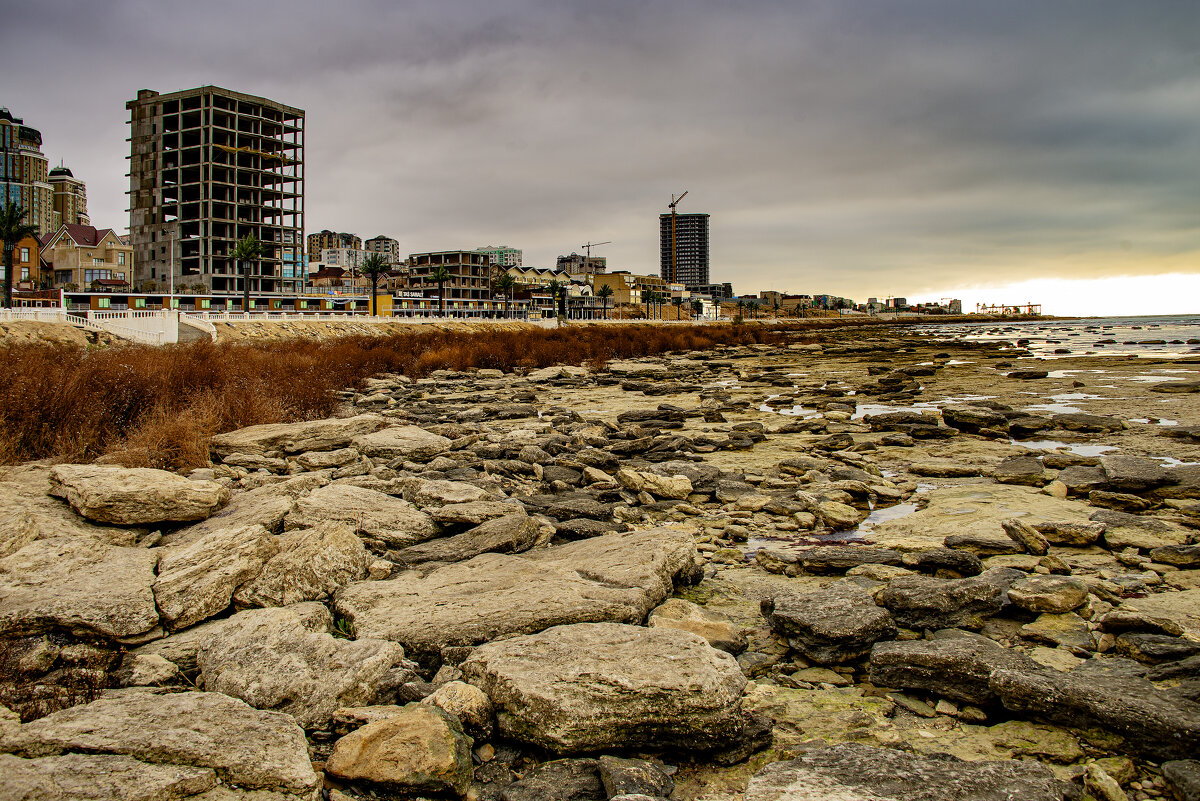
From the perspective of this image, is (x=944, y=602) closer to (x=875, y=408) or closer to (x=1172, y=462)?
(x=1172, y=462)

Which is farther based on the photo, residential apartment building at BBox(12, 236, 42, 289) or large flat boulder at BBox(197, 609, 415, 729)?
residential apartment building at BBox(12, 236, 42, 289)

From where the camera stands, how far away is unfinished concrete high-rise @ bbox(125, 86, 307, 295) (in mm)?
89250

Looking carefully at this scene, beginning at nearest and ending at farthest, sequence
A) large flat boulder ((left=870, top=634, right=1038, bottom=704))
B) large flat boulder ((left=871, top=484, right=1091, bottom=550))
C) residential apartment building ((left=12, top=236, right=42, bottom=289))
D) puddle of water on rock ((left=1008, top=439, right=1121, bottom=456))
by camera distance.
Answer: large flat boulder ((left=870, top=634, right=1038, bottom=704)), large flat boulder ((left=871, top=484, right=1091, bottom=550)), puddle of water on rock ((left=1008, top=439, right=1121, bottom=456)), residential apartment building ((left=12, top=236, right=42, bottom=289))

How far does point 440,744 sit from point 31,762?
145 cm

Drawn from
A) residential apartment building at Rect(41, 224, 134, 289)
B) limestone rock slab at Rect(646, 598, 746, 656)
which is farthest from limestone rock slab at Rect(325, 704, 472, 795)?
residential apartment building at Rect(41, 224, 134, 289)

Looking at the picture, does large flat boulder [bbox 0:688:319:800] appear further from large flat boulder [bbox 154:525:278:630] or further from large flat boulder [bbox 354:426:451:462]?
large flat boulder [bbox 354:426:451:462]

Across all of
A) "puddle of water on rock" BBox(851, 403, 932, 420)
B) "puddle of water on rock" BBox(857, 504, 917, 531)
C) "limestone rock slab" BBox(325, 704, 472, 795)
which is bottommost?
"limestone rock slab" BBox(325, 704, 472, 795)

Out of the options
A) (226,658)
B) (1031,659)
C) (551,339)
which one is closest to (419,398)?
(226,658)

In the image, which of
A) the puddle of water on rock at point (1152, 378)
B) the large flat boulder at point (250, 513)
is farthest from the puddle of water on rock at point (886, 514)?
the puddle of water on rock at point (1152, 378)

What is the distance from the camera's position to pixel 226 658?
3.42 m

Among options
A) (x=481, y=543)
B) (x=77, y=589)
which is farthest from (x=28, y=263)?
(x=481, y=543)

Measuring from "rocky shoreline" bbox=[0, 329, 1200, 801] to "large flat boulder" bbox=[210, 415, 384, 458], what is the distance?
64 cm

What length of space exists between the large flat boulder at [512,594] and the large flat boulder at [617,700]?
57cm

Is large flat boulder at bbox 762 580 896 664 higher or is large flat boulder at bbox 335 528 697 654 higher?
large flat boulder at bbox 335 528 697 654
